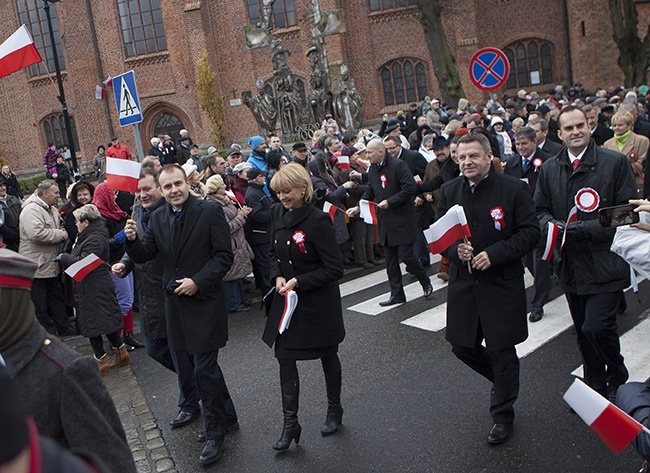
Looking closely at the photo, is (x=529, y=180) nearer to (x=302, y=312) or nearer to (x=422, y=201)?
(x=422, y=201)

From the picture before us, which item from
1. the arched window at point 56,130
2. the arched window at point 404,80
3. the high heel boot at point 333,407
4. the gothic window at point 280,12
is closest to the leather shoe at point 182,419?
the high heel boot at point 333,407

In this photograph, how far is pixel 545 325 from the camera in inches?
297

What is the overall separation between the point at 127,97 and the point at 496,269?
6363 millimetres

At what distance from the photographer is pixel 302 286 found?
5094 mm

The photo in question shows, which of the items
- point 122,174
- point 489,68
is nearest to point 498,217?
point 122,174

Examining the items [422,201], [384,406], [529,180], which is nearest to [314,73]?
[422,201]

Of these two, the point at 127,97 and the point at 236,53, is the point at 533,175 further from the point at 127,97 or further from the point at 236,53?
the point at 236,53

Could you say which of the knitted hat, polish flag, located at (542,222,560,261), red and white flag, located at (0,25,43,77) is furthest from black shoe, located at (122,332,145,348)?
the knitted hat

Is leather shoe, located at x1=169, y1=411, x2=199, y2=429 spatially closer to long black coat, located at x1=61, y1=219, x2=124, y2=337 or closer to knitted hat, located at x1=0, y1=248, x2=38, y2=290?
long black coat, located at x1=61, y1=219, x2=124, y2=337

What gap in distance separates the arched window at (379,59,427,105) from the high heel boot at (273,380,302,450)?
3181cm

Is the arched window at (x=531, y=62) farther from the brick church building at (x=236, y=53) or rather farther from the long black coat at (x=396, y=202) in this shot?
the long black coat at (x=396, y=202)

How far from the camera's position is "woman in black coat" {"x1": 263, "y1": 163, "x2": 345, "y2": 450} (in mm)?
5156

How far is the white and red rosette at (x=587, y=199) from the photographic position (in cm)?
502

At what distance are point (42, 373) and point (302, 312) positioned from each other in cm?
300
